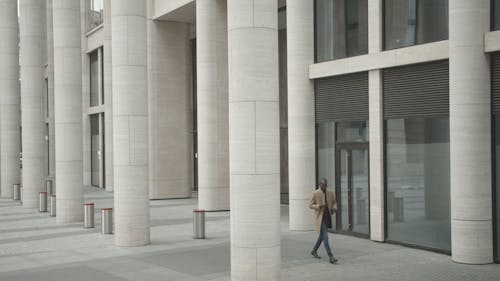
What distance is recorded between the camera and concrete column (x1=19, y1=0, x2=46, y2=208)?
28.8 meters

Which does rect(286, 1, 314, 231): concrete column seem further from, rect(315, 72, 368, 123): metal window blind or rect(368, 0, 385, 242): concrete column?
rect(368, 0, 385, 242): concrete column

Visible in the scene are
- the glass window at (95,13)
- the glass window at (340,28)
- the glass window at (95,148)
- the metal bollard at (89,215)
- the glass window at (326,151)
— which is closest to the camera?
the glass window at (340,28)

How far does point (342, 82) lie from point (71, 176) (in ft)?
36.3

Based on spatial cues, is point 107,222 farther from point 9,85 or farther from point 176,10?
point 9,85

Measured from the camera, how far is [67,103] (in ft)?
73.6

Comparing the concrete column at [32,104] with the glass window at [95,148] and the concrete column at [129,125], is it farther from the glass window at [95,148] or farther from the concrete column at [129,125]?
the glass window at [95,148]

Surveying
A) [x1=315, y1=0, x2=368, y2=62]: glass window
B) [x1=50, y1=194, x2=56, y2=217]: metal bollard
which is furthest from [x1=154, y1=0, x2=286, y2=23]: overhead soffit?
[x1=50, y1=194, x2=56, y2=217]: metal bollard

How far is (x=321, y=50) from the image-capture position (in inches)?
735

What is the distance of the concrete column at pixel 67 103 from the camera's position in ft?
73.6

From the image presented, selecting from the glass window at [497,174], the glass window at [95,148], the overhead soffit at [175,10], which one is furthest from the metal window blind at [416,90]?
the glass window at [95,148]

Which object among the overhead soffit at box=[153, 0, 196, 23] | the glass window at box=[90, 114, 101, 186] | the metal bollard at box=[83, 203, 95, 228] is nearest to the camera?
the metal bollard at box=[83, 203, 95, 228]

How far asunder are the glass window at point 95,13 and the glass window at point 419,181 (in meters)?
30.2

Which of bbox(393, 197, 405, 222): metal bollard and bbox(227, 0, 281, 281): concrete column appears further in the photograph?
bbox(393, 197, 405, 222): metal bollard

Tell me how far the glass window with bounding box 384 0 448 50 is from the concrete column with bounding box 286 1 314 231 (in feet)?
9.82
